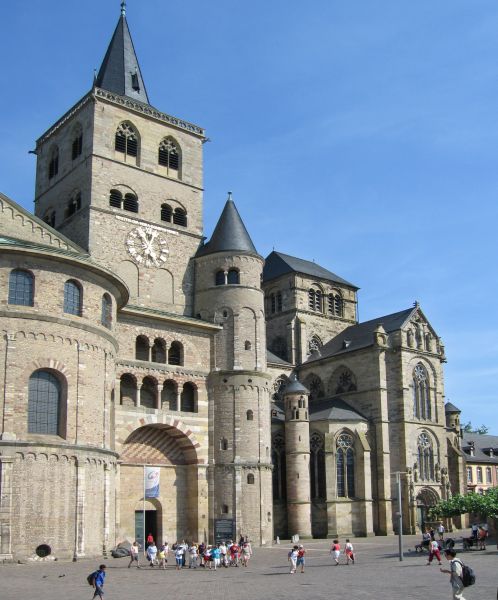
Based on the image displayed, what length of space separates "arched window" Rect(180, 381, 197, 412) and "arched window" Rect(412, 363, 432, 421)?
70.6 ft

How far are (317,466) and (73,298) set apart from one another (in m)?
27.2

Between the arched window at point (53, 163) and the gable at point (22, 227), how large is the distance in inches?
750

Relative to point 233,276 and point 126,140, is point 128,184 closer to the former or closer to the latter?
point 126,140

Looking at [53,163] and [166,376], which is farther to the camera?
[53,163]

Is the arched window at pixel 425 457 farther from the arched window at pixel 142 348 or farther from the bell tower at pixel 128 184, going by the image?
the arched window at pixel 142 348

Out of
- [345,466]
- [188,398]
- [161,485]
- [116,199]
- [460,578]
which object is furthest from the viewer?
[345,466]

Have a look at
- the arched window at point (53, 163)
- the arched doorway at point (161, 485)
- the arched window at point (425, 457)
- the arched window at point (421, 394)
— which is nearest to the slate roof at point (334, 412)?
the arched window at point (421, 394)

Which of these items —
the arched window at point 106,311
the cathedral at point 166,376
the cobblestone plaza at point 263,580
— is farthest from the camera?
the arched window at point 106,311

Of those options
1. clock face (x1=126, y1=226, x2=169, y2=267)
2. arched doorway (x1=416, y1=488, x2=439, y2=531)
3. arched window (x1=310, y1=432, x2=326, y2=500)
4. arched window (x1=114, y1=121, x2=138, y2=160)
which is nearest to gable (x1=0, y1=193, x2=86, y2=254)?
clock face (x1=126, y1=226, x2=169, y2=267)

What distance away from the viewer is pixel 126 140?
173 ft

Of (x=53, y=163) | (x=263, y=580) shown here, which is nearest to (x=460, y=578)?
(x=263, y=580)

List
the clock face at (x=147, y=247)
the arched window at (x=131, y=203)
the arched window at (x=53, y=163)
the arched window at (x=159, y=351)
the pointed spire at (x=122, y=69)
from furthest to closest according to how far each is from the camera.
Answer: the arched window at (x=53, y=163) < the pointed spire at (x=122, y=69) < the arched window at (x=131, y=203) < the clock face at (x=147, y=247) < the arched window at (x=159, y=351)

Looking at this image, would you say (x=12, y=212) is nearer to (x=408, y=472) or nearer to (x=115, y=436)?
(x=115, y=436)

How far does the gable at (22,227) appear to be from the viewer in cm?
3697
